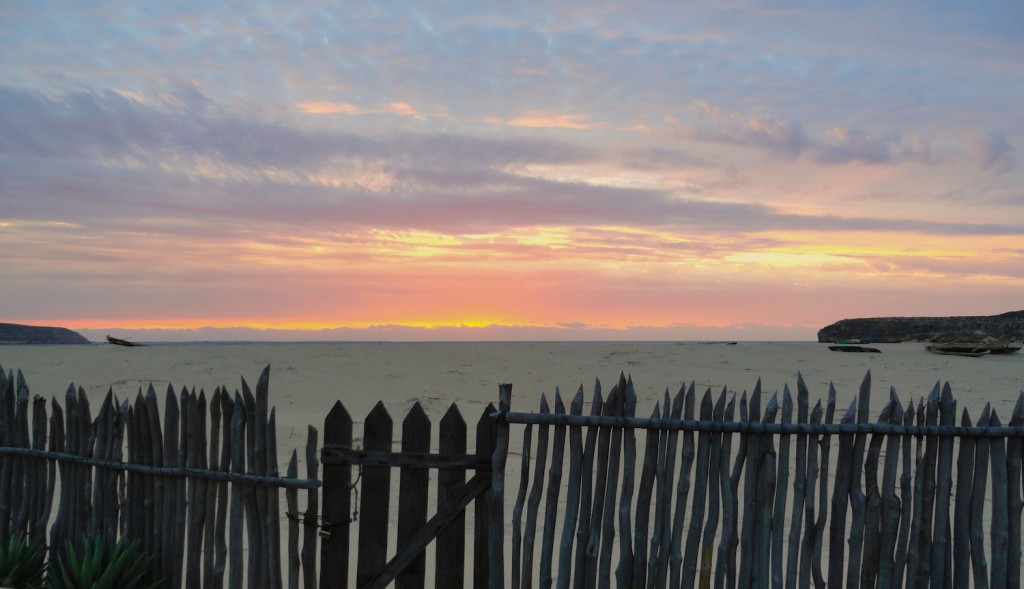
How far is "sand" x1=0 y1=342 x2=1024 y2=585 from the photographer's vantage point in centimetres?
1357

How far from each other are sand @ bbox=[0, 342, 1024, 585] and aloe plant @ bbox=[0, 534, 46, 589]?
4.35 m

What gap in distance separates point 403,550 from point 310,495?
0.70 meters

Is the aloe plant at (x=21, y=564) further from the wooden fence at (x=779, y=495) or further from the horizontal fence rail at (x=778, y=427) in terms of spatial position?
the horizontal fence rail at (x=778, y=427)

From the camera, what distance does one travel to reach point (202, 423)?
5.36 meters

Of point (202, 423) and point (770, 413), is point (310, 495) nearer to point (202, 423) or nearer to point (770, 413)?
point (202, 423)

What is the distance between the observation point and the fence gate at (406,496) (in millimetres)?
4590

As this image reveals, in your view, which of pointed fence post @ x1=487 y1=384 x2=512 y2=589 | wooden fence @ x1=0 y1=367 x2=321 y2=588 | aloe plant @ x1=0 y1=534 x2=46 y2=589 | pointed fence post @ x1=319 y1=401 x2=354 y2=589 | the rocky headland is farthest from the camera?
the rocky headland

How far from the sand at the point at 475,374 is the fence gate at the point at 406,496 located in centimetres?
557

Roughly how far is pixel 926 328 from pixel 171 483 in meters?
32.0

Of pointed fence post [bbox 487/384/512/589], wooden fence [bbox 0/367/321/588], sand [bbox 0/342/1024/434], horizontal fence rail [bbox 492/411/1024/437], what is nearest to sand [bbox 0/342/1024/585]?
sand [bbox 0/342/1024/434]

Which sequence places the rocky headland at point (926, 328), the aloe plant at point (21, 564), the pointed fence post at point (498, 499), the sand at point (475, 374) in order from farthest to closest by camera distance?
the rocky headland at point (926, 328), the sand at point (475, 374), the aloe plant at point (21, 564), the pointed fence post at point (498, 499)

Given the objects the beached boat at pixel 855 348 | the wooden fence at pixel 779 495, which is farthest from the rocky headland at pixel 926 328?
the wooden fence at pixel 779 495

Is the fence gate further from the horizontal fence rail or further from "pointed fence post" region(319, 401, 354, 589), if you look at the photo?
the horizontal fence rail

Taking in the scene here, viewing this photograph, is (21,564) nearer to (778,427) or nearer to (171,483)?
(171,483)
